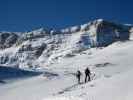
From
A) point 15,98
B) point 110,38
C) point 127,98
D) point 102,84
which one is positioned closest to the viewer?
point 127,98

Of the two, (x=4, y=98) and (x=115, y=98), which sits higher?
(x=115, y=98)

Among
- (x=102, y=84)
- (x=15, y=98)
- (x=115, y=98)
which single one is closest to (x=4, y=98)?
(x=15, y=98)

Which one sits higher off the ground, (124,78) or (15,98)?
(124,78)

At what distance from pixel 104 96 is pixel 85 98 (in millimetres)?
1045

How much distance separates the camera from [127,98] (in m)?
16.5

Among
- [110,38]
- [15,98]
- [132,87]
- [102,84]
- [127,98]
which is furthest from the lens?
[110,38]

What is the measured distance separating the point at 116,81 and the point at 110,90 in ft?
9.64

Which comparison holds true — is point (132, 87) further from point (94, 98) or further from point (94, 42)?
point (94, 42)

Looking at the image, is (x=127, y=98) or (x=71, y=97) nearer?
(x=127, y=98)

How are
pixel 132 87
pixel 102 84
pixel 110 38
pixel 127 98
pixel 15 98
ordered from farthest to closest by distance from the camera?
1. pixel 110 38
2. pixel 15 98
3. pixel 102 84
4. pixel 132 87
5. pixel 127 98

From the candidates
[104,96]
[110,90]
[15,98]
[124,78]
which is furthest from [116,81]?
[15,98]

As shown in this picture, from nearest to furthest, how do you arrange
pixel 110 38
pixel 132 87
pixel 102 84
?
pixel 132 87, pixel 102 84, pixel 110 38

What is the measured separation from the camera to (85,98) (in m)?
17.7

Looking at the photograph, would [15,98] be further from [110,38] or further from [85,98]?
[110,38]
